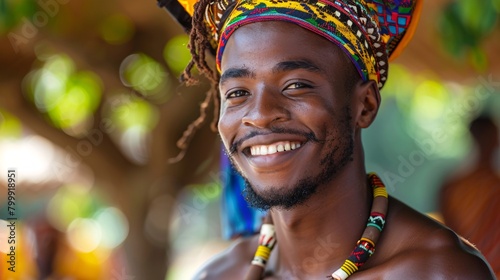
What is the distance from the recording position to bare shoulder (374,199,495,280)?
2.77 meters

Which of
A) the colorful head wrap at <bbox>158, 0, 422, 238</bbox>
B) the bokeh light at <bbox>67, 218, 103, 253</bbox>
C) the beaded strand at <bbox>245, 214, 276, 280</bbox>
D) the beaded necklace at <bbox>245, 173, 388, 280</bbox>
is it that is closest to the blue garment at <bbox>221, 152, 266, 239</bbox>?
the beaded strand at <bbox>245, 214, 276, 280</bbox>

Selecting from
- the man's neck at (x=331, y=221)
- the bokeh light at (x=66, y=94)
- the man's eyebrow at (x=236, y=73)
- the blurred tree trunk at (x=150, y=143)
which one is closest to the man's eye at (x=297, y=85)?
the man's eyebrow at (x=236, y=73)

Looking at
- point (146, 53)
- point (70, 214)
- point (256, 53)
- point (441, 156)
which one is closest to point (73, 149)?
point (146, 53)

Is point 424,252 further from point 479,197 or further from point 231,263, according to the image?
point 479,197

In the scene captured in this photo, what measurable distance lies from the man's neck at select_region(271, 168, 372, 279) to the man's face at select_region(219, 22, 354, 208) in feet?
0.35

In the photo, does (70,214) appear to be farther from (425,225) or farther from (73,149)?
(425,225)

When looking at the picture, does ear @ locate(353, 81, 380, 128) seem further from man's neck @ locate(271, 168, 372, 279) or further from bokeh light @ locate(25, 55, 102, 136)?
bokeh light @ locate(25, 55, 102, 136)

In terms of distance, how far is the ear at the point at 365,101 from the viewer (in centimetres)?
306

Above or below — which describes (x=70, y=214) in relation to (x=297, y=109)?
below

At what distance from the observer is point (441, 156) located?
1073 centimetres

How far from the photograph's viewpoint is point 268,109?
2.86 m

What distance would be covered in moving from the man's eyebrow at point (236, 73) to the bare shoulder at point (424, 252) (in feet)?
2.48

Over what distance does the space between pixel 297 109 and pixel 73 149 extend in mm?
3598

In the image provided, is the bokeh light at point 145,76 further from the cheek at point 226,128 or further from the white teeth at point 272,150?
the white teeth at point 272,150
